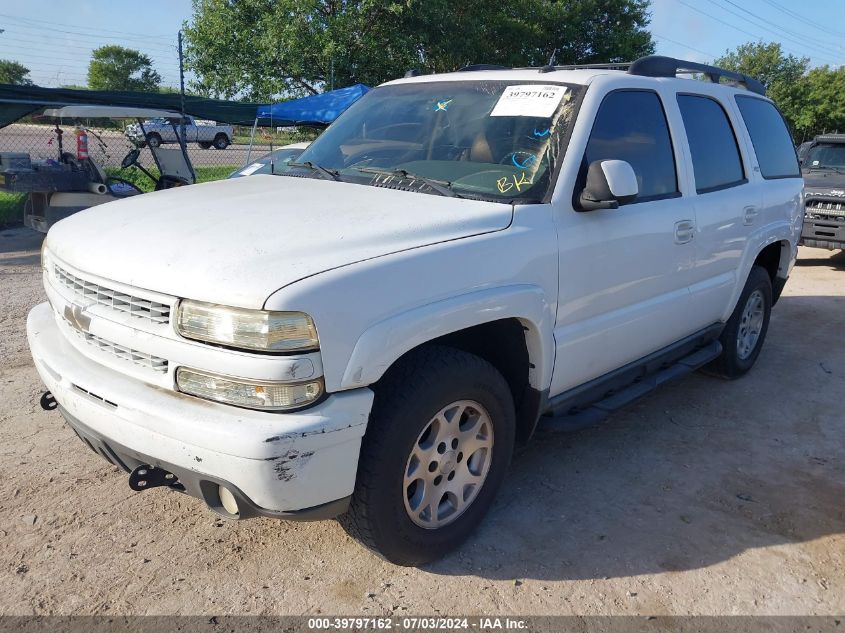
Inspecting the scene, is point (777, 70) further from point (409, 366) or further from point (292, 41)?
point (409, 366)

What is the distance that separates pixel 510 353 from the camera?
9.96ft

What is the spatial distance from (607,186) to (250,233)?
4.99 feet

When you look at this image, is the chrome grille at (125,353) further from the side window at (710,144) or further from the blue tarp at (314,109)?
the blue tarp at (314,109)

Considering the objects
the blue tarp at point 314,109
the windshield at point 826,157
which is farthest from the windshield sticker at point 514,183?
the blue tarp at point 314,109

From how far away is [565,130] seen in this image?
3184mm

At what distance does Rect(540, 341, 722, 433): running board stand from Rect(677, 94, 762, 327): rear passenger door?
0.25m

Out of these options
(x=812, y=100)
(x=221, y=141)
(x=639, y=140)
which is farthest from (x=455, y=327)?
(x=812, y=100)

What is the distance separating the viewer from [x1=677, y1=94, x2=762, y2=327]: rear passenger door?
4.02 m

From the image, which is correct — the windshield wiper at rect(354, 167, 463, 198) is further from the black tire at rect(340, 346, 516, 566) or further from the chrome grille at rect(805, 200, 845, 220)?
the chrome grille at rect(805, 200, 845, 220)

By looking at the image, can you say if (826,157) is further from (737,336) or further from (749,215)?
(749,215)

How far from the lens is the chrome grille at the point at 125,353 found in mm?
2379

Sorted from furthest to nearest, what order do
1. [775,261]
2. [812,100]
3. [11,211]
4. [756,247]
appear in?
[812,100]
[11,211]
[775,261]
[756,247]

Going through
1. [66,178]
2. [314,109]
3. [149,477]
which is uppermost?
[314,109]

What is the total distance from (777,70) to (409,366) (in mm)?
48584
